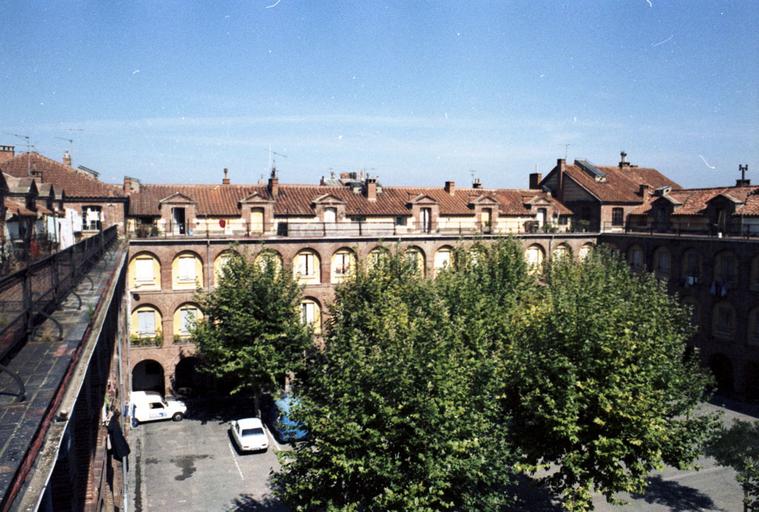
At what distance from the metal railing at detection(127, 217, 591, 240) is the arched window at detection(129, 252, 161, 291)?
129 cm

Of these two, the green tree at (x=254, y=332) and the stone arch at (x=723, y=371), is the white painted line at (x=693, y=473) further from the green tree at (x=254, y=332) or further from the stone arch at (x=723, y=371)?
the green tree at (x=254, y=332)

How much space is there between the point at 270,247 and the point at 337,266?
485 centimetres

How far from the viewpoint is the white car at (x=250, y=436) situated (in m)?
30.2

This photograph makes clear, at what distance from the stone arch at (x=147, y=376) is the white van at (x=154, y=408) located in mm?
4643

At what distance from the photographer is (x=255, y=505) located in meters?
24.4

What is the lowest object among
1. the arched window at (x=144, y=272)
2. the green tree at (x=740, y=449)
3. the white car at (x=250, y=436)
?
the white car at (x=250, y=436)

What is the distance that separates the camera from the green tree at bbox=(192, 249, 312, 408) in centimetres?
3167

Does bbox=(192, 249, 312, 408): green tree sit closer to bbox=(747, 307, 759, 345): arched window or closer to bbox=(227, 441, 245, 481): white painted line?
bbox=(227, 441, 245, 481): white painted line

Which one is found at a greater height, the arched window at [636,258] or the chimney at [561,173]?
the chimney at [561,173]

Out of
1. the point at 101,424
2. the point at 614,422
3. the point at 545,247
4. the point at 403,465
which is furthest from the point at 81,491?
the point at 545,247

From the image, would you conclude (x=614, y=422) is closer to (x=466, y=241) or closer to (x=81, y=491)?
(x=81, y=491)

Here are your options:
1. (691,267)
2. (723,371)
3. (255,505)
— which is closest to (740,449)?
(255,505)

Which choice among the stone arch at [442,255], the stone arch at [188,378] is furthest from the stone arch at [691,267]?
the stone arch at [188,378]

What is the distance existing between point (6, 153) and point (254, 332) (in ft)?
75.5
